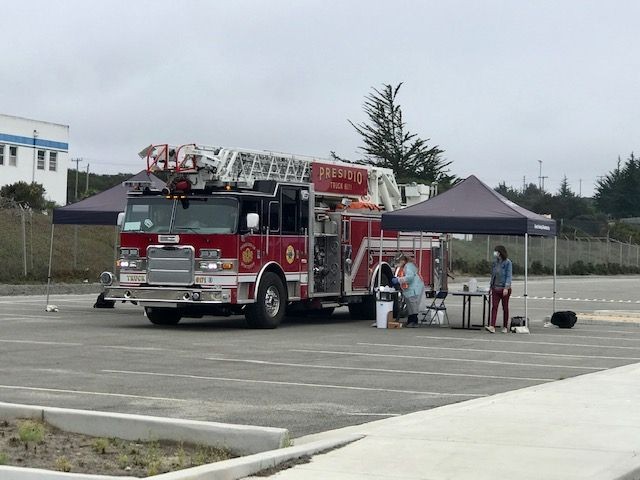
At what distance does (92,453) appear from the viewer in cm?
912

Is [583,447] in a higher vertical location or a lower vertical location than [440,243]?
lower

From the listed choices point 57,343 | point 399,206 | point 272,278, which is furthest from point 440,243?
point 57,343

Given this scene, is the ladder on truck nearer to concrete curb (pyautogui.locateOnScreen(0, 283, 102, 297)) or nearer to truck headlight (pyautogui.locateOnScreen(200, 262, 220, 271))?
truck headlight (pyautogui.locateOnScreen(200, 262, 220, 271))

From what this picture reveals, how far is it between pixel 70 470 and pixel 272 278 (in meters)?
14.9

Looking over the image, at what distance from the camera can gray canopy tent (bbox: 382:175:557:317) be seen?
2364 cm

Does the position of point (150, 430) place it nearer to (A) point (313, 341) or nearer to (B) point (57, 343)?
(B) point (57, 343)

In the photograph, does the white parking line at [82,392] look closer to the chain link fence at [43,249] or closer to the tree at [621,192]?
the chain link fence at [43,249]

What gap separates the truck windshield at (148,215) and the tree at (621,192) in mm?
115084

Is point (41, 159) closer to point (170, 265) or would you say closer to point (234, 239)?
point (170, 265)

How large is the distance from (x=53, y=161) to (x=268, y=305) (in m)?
49.9

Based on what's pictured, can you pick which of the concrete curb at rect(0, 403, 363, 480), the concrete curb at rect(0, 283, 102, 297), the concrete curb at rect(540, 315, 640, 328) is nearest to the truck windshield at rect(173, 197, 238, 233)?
the concrete curb at rect(540, 315, 640, 328)

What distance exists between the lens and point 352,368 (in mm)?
16453

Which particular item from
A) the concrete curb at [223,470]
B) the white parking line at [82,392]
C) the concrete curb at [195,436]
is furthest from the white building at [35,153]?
the concrete curb at [223,470]

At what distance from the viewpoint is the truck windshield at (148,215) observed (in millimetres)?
22703
